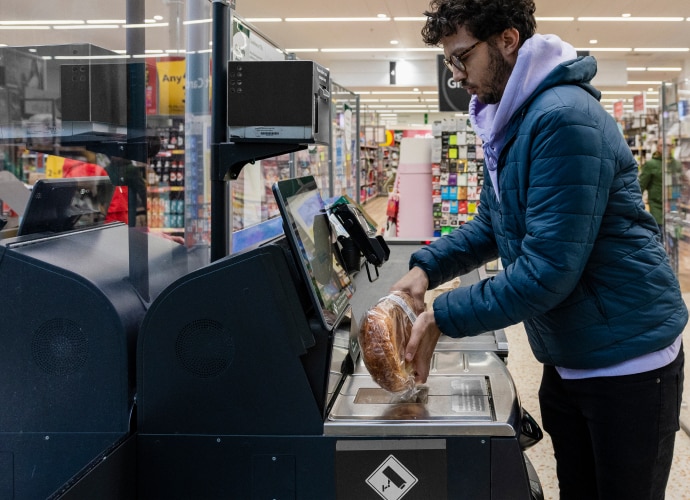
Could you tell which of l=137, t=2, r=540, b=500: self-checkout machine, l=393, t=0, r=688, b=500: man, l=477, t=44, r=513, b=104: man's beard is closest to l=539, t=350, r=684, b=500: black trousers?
l=393, t=0, r=688, b=500: man

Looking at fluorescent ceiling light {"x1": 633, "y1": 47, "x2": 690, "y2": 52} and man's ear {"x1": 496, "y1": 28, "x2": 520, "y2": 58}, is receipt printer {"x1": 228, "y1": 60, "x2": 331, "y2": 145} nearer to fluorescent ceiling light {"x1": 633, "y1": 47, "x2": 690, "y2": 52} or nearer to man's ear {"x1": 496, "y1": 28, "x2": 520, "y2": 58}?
man's ear {"x1": 496, "y1": 28, "x2": 520, "y2": 58}

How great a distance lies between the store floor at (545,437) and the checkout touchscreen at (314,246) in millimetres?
1920

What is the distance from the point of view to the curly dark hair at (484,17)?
1.42m

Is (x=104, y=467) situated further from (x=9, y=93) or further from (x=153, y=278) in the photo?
(x=9, y=93)

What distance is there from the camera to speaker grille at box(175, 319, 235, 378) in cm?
142

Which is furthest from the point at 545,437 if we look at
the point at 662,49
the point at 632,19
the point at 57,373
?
the point at 662,49

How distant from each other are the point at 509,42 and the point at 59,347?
108 cm

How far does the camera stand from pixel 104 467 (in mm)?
1313

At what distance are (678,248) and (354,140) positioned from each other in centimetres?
421

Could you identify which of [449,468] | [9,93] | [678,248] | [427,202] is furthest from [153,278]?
[427,202]

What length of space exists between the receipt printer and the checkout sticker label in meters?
0.74

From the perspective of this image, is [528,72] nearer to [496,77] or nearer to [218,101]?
[496,77]

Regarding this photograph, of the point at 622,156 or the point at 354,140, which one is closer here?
the point at 622,156

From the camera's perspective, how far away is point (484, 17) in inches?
55.9
